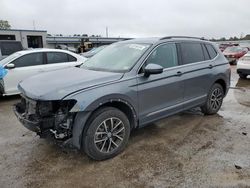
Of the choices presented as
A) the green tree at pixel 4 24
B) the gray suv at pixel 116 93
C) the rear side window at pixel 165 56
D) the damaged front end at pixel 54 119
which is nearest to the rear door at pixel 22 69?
the gray suv at pixel 116 93

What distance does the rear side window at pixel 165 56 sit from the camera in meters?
4.18

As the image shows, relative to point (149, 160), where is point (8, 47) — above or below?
above

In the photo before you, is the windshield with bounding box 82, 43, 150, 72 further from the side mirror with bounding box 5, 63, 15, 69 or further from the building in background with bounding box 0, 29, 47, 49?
the building in background with bounding box 0, 29, 47, 49

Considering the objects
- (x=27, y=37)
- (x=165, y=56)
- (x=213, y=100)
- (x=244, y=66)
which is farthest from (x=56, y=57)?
(x=27, y=37)

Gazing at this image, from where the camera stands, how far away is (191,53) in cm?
493

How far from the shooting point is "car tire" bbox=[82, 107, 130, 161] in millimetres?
3396

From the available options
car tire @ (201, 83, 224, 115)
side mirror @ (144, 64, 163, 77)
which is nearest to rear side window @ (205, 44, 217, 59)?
car tire @ (201, 83, 224, 115)

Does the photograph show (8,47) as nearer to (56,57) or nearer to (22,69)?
(56,57)

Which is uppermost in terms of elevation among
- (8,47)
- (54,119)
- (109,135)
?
(8,47)

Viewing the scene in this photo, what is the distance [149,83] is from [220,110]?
292cm

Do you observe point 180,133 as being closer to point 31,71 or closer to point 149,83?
point 149,83

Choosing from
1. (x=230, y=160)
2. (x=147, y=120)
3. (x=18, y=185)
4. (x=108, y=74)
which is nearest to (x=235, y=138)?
(x=230, y=160)

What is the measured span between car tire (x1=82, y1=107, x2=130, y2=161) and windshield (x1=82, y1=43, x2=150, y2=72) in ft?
2.58

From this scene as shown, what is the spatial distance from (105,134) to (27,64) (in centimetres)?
495
